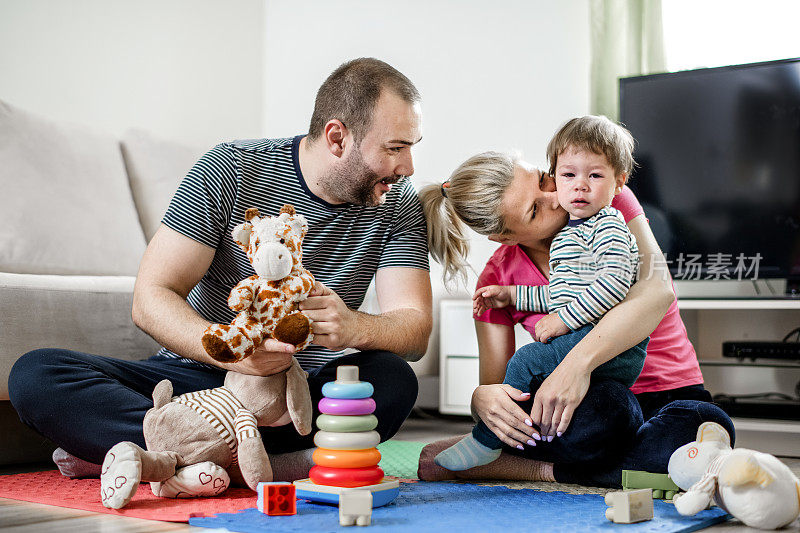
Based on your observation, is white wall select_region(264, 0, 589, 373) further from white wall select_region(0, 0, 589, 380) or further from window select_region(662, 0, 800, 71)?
window select_region(662, 0, 800, 71)

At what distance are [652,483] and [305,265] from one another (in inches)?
28.7

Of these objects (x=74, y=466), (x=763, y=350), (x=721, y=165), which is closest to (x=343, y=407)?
(x=74, y=466)

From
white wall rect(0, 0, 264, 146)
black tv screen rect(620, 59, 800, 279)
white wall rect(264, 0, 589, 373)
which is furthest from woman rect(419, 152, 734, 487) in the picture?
white wall rect(0, 0, 264, 146)

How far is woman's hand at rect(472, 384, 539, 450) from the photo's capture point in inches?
55.6

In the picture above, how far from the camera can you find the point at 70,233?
2121mm

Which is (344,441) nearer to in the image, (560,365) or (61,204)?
(560,365)

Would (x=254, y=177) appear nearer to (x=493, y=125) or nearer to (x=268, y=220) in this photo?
(x=268, y=220)

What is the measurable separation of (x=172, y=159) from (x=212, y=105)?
870mm

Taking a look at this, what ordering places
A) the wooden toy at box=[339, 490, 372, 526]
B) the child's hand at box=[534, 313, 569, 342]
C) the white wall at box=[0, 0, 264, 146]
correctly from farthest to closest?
the white wall at box=[0, 0, 264, 146], the child's hand at box=[534, 313, 569, 342], the wooden toy at box=[339, 490, 372, 526]

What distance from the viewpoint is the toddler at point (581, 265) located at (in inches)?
55.0

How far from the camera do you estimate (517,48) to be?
313 centimetres

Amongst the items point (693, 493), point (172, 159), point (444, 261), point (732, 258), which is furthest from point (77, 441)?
point (732, 258)

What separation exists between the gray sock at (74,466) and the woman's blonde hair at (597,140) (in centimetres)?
103

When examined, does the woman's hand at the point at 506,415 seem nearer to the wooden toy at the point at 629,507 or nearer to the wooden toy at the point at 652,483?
the wooden toy at the point at 652,483
